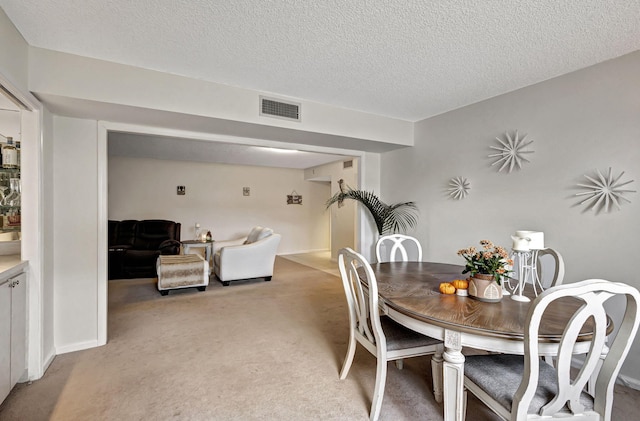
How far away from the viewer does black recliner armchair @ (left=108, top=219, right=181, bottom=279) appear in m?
5.01

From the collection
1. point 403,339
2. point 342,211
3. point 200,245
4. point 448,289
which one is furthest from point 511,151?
point 200,245

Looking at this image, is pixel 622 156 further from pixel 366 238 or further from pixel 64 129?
pixel 64 129

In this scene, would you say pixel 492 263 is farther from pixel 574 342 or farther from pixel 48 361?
pixel 48 361

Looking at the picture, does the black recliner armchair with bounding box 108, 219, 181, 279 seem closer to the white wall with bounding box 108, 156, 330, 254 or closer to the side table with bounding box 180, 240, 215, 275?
the side table with bounding box 180, 240, 215, 275

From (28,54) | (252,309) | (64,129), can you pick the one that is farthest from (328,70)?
(252,309)

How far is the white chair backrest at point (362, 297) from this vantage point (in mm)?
1669

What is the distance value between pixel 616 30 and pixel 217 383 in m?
3.39

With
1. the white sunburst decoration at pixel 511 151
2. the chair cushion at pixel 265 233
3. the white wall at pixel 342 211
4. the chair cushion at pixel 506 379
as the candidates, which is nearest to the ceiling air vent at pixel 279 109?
the white sunburst decoration at pixel 511 151

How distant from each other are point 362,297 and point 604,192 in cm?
200

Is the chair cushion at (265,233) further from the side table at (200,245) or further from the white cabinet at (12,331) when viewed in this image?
the white cabinet at (12,331)

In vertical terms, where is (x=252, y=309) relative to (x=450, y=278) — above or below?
below

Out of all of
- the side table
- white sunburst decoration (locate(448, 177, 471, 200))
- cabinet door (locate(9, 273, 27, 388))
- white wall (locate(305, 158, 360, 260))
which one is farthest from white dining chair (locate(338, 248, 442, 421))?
white wall (locate(305, 158, 360, 260))

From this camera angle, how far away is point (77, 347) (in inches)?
101

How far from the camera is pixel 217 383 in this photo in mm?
2090
